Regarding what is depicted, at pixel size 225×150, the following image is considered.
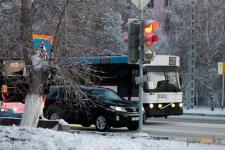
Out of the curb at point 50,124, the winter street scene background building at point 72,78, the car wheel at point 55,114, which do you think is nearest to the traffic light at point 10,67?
the winter street scene background building at point 72,78

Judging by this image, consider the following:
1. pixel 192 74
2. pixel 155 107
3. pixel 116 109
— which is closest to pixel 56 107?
pixel 116 109

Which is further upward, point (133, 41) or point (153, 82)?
point (133, 41)

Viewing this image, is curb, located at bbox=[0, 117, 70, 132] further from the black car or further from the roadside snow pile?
the roadside snow pile

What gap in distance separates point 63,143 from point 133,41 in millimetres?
3644

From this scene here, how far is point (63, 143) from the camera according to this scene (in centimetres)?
1130

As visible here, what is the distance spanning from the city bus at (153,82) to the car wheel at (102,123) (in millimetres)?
4194

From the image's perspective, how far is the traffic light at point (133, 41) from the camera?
13223 millimetres

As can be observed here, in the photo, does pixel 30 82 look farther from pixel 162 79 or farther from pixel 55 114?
pixel 162 79

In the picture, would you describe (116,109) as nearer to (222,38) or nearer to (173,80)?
(173,80)

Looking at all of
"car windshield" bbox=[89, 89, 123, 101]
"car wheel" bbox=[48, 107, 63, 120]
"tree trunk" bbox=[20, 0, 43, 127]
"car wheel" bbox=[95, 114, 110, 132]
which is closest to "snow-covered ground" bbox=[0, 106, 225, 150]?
"tree trunk" bbox=[20, 0, 43, 127]

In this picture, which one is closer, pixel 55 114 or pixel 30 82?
pixel 30 82

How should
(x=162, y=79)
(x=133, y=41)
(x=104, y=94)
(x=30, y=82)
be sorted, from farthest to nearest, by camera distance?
1. (x=162, y=79)
2. (x=104, y=94)
3. (x=30, y=82)
4. (x=133, y=41)

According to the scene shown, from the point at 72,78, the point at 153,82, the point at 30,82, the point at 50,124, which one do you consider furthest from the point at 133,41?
the point at 153,82

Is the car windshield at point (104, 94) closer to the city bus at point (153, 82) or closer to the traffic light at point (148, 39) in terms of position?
the city bus at point (153, 82)
